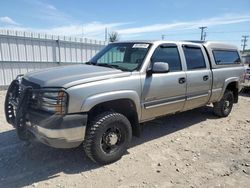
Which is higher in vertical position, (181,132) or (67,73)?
(67,73)

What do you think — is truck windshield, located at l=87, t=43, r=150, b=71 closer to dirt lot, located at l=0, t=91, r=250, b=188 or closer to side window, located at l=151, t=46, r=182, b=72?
side window, located at l=151, t=46, r=182, b=72

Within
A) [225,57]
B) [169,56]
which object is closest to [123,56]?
[169,56]

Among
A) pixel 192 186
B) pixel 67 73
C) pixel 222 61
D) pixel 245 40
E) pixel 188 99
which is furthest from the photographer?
pixel 245 40

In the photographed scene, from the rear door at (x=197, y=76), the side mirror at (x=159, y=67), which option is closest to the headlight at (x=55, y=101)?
the side mirror at (x=159, y=67)

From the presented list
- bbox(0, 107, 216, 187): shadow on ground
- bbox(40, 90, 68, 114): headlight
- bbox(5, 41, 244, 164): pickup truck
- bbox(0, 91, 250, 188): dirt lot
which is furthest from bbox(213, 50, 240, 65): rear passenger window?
bbox(40, 90, 68, 114): headlight

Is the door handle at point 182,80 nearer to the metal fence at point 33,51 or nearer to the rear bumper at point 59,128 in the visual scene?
the rear bumper at point 59,128

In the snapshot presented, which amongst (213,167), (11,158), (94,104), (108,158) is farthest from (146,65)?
(11,158)

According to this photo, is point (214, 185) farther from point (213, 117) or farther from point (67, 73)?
Result: point (213, 117)

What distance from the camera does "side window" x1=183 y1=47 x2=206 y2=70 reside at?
4.95m

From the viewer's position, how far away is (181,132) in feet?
17.4

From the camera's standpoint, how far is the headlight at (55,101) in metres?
3.05

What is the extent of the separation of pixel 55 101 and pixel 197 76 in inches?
125

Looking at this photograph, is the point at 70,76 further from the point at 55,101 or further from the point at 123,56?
the point at 123,56

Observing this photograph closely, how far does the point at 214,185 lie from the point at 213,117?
12.0ft
